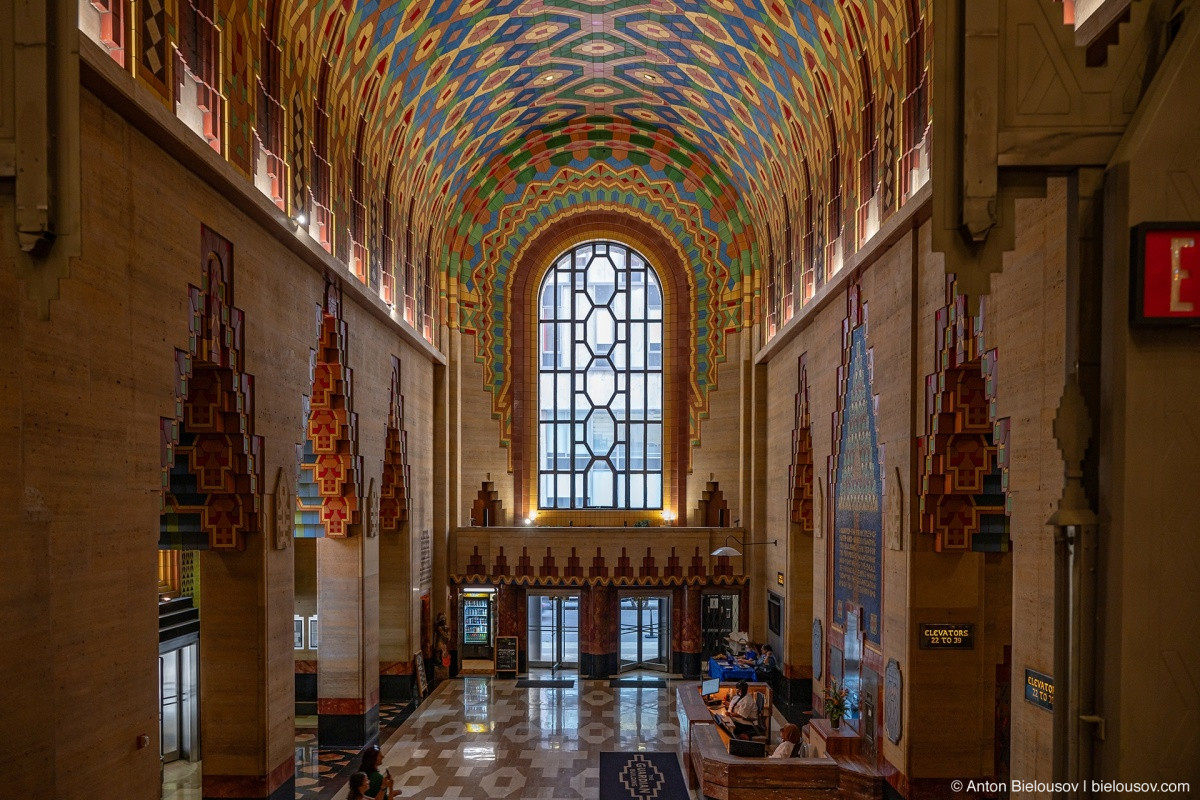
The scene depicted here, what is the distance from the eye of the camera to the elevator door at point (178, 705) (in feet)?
38.1

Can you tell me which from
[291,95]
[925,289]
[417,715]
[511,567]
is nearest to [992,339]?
[925,289]

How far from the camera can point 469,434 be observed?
19.0 meters

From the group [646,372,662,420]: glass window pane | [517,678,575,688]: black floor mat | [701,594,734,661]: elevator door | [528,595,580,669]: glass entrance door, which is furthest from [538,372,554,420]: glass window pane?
[517,678,575,688]: black floor mat

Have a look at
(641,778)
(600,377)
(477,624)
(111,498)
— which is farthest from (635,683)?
(111,498)

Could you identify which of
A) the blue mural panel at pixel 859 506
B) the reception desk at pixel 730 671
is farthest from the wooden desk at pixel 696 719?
the blue mural panel at pixel 859 506

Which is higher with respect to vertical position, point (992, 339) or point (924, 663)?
point (992, 339)

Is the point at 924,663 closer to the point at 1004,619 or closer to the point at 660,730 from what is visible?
the point at 1004,619

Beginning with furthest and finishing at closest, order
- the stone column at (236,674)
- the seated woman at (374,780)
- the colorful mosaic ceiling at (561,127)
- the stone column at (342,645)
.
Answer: the stone column at (342,645)
the colorful mosaic ceiling at (561,127)
the stone column at (236,674)
the seated woman at (374,780)

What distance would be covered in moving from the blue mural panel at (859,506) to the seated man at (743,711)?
174 cm

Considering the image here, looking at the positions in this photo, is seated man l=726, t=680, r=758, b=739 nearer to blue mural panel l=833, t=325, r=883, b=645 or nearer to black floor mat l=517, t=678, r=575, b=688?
blue mural panel l=833, t=325, r=883, b=645

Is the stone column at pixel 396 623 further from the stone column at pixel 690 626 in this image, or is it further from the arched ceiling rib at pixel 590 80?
the arched ceiling rib at pixel 590 80

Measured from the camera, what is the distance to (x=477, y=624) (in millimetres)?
17812

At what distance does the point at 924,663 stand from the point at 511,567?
10.7 m

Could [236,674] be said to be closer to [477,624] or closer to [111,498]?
[111,498]
